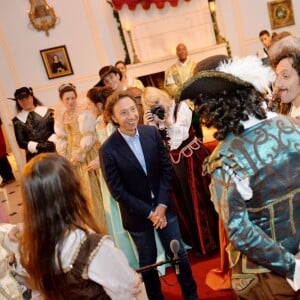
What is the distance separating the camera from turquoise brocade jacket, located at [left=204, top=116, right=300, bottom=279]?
4.20 ft

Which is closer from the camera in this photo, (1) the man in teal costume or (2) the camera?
(1) the man in teal costume

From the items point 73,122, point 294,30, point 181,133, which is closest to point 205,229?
point 181,133

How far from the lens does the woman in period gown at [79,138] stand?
3.21 metres

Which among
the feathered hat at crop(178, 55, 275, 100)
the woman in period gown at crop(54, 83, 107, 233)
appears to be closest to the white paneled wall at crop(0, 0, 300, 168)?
the woman in period gown at crop(54, 83, 107, 233)

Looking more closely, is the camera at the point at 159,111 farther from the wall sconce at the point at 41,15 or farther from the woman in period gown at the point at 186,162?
the wall sconce at the point at 41,15

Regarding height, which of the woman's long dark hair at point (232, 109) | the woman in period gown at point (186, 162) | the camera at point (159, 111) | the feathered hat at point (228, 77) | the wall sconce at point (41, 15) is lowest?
the woman in period gown at point (186, 162)

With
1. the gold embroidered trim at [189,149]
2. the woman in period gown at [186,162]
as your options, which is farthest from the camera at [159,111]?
the gold embroidered trim at [189,149]

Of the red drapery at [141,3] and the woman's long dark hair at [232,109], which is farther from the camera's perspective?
the red drapery at [141,3]

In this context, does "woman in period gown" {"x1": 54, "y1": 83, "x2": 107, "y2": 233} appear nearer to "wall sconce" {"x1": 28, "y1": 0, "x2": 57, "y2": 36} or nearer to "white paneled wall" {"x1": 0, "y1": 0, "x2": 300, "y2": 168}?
"white paneled wall" {"x1": 0, "y1": 0, "x2": 300, "y2": 168}

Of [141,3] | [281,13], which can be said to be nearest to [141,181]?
[141,3]

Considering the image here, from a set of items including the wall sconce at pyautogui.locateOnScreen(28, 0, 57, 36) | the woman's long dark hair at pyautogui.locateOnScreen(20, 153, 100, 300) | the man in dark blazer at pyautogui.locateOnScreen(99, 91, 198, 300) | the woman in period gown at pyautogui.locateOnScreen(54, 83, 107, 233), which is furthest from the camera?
the wall sconce at pyautogui.locateOnScreen(28, 0, 57, 36)

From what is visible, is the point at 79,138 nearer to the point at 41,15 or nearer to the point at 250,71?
the point at 250,71

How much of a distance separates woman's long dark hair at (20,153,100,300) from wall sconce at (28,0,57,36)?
252 inches

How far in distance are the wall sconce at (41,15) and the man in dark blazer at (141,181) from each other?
5.38 meters
